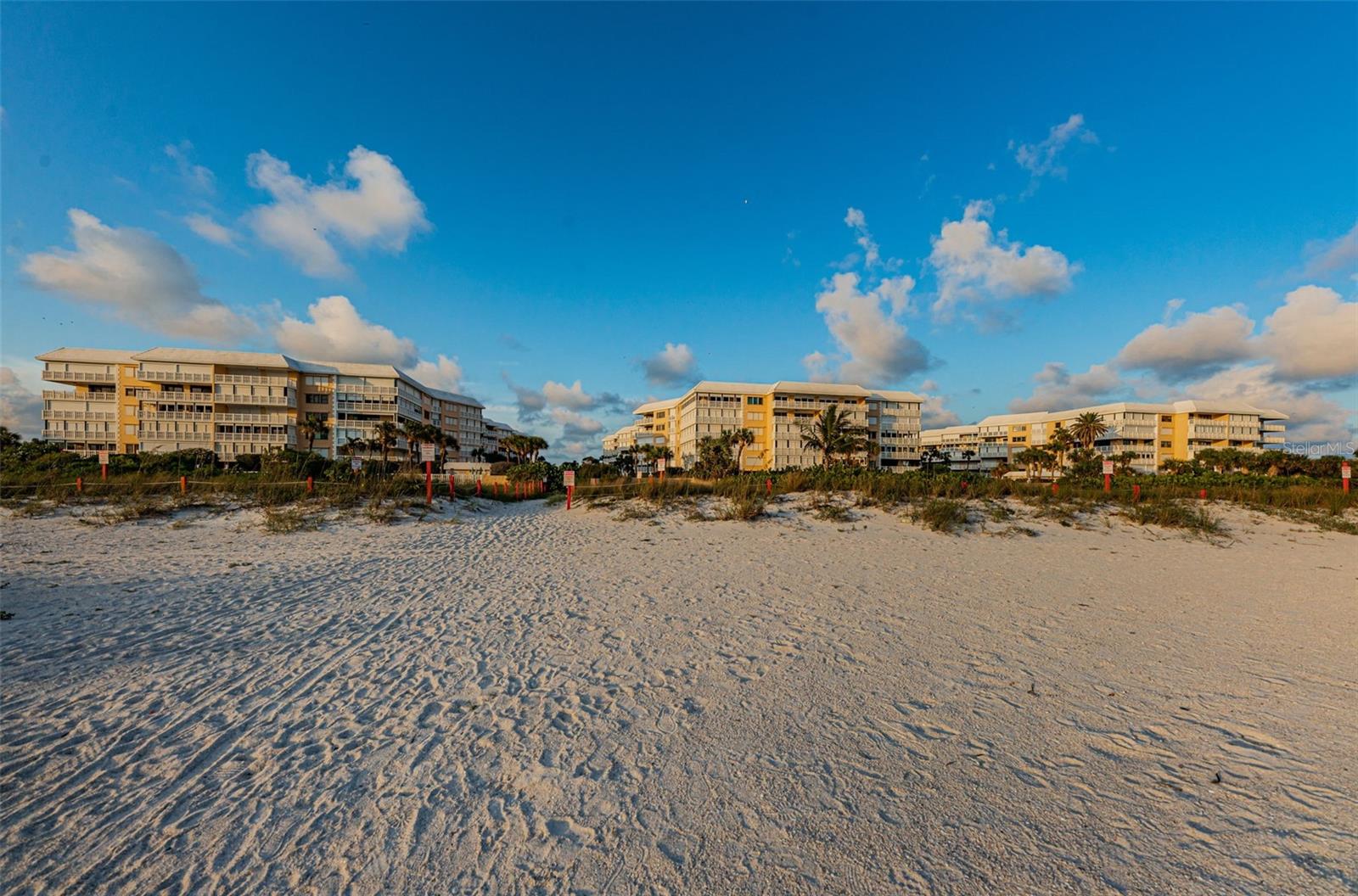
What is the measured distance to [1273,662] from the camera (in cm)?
540

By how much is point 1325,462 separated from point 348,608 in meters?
71.3

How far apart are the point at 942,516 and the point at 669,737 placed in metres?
12.4

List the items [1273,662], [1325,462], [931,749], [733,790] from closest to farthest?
[733,790] → [931,749] → [1273,662] → [1325,462]

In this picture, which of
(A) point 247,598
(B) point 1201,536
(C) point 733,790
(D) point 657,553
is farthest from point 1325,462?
(A) point 247,598

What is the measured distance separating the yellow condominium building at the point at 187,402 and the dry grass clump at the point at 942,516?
57.3 meters

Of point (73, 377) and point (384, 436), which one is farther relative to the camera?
point (73, 377)

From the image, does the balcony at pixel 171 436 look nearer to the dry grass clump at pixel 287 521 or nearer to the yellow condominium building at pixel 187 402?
the yellow condominium building at pixel 187 402

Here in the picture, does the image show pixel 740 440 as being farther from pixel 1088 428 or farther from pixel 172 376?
pixel 172 376

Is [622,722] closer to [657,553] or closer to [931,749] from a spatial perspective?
[931,749]

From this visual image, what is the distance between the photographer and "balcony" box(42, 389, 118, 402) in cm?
4966

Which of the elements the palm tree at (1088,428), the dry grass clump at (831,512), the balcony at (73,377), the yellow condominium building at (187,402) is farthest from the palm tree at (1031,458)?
the balcony at (73,377)

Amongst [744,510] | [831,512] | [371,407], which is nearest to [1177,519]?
[831,512]

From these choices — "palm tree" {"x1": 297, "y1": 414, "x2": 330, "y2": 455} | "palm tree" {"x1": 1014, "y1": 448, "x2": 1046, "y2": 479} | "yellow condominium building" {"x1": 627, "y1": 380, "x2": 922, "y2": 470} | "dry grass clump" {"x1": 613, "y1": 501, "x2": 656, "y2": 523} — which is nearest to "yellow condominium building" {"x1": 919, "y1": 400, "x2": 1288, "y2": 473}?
"palm tree" {"x1": 1014, "y1": 448, "x2": 1046, "y2": 479}

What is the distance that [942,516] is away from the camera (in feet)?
45.1
